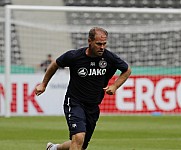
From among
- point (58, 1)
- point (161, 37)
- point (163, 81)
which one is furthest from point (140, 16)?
point (58, 1)

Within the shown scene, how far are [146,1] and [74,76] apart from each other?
1979 cm

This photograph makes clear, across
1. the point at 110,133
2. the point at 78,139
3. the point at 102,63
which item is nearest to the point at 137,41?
the point at 110,133

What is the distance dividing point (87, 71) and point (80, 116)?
2.03ft

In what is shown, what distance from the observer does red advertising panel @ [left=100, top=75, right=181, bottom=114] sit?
22.5 metres

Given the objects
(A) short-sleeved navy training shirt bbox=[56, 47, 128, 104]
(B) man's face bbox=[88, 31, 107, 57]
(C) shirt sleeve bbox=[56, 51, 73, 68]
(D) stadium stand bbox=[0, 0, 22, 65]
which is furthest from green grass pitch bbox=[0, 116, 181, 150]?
(D) stadium stand bbox=[0, 0, 22, 65]

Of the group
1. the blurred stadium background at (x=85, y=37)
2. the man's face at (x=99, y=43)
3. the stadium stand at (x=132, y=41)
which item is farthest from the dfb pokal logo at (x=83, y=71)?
the stadium stand at (x=132, y=41)

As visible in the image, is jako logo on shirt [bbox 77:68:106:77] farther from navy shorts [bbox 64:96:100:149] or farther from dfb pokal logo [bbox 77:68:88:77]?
navy shorts [bbox 64:96:100:149]

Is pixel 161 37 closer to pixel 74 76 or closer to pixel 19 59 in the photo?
pixel 19 59

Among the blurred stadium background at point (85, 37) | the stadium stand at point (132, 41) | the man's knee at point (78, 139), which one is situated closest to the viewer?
the man's knee at point (78, 139)

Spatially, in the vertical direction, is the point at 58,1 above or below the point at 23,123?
above

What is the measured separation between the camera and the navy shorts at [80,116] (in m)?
9.38

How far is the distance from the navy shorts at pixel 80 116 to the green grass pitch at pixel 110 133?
263 centimetres

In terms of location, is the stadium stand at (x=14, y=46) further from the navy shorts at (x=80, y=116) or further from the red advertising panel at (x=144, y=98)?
the navy shorts at (x=80, y=116)

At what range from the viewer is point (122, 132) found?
1602 centimetres
